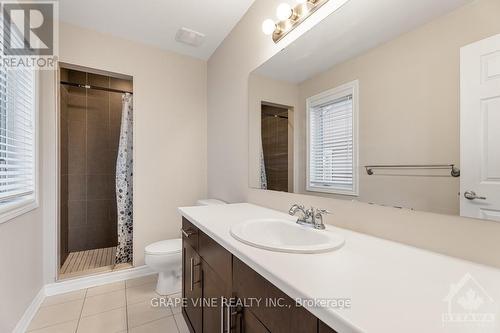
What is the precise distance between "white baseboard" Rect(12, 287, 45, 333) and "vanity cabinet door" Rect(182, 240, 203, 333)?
41.1 inches

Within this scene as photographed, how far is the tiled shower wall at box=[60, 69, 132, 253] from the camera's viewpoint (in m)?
2.98

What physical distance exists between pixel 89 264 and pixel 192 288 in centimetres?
186

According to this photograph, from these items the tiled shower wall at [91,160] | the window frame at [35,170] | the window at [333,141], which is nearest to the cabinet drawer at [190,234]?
the window at [333,141]

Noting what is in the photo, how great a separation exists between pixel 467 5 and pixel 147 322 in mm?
2381

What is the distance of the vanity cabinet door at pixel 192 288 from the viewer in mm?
1326

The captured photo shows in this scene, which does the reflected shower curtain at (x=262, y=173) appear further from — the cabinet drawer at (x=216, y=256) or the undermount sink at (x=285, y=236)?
the cabinet drawer at (x=216, y=256)

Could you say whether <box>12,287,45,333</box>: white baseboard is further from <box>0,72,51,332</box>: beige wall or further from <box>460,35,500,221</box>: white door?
<box>460,35,500,221</box>: white door

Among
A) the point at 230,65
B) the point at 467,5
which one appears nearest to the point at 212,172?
the point at 230,65

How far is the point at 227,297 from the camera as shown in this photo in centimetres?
96

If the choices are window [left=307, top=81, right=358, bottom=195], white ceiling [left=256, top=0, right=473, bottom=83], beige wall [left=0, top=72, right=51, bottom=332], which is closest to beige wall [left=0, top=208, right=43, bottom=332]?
beige wall [left=0, top=72, right=51, bottom=332]

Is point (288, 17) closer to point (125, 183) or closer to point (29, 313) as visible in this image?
point (125, 183)

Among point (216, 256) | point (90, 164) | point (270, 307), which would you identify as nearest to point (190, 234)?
point (216, 256)

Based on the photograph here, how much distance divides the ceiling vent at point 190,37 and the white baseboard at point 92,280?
92.8 inches

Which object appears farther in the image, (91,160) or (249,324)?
(91,160)
